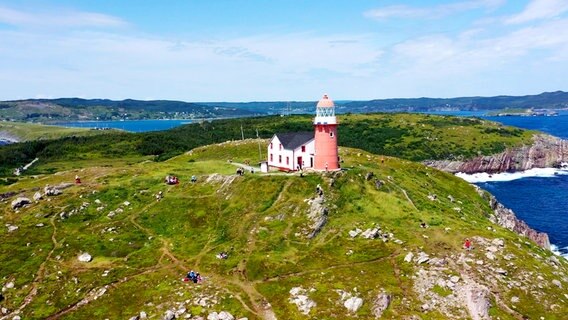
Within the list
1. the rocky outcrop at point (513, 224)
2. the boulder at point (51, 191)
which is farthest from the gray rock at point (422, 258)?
the boulder at point (51, 191)

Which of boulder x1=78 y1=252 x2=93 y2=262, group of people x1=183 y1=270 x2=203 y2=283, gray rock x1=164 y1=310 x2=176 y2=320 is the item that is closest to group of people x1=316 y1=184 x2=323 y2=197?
group of people x1=183 y1=270 x2=203 y2=283

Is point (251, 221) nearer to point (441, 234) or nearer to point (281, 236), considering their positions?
point (281, 236)

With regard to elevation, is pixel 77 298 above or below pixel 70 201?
below

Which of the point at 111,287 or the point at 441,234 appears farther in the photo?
the point at 441,234

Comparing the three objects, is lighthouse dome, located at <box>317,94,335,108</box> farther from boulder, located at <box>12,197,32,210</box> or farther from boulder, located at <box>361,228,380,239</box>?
boulder, located at <box>12,197,32,210</box>

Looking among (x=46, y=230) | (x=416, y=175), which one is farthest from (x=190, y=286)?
(x=416, y=175)

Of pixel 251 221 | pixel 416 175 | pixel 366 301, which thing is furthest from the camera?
pixel 416 175

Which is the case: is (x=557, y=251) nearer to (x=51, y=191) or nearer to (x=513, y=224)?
(x=513, y=224)
